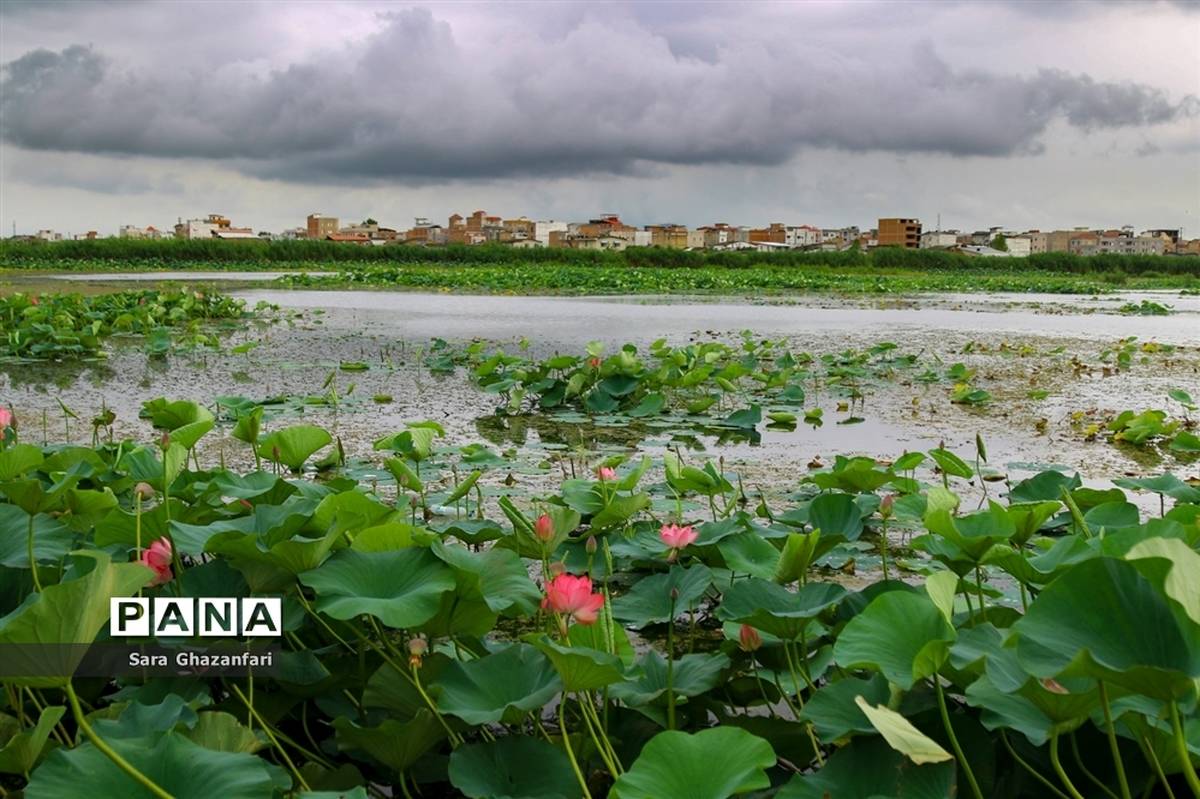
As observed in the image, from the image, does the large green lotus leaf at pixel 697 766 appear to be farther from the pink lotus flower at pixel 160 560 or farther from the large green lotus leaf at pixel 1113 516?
the large green lotus leaf at pixel 1113 516

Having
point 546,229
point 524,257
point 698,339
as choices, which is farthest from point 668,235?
point 698,339

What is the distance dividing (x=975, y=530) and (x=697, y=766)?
62 centimetres

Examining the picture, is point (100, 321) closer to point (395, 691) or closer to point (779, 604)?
point (395, 691)

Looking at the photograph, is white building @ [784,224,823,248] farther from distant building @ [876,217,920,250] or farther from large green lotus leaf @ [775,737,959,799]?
large green lotus leaf @ [775,737,959,799]

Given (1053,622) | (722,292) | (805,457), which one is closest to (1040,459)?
(805,457)

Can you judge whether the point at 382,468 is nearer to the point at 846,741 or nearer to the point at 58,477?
the point at 58,477

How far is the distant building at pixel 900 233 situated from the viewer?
66.8m

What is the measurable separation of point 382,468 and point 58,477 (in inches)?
50.5

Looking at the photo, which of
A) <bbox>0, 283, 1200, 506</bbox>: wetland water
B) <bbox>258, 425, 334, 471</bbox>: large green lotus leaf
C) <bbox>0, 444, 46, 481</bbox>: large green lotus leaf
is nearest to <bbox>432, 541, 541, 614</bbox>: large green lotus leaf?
<bbox>258, 425, 334, 471</bbox>: large green lotus leaf

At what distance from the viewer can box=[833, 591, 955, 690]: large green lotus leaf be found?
0.96 m

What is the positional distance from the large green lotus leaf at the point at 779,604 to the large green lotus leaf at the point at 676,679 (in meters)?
0.06

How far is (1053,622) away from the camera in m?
0.79

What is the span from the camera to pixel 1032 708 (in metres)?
0.91

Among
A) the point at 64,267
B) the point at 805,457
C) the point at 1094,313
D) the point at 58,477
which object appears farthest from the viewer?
the point at 64,267
